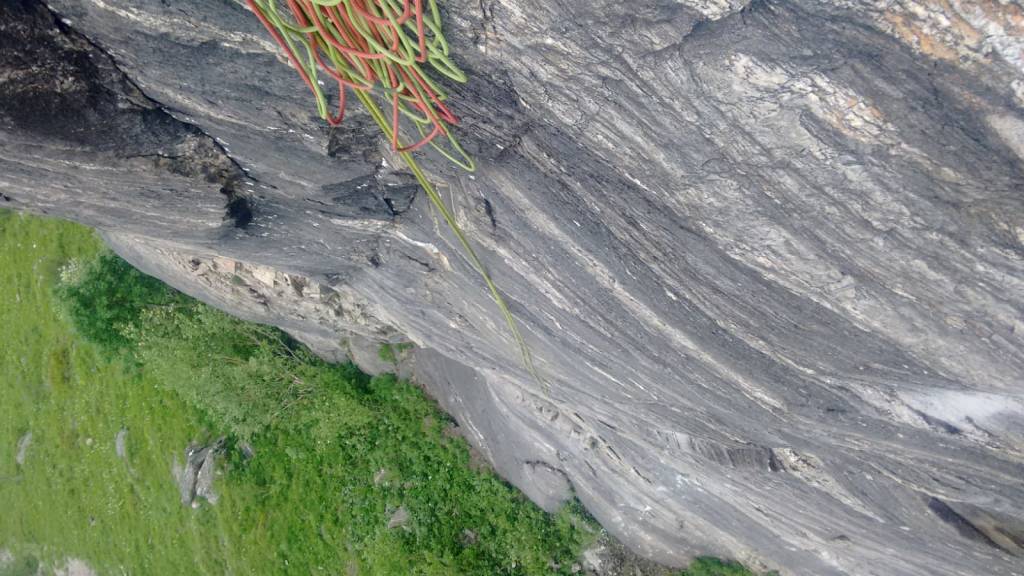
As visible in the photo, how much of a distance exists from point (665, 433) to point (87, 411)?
12.2 m

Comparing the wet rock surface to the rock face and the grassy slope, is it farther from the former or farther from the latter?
the rock face

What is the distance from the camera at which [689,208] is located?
3.56m

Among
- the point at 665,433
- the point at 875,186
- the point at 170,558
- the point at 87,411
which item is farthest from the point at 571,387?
the point at 87,411

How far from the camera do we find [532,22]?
9.66ft

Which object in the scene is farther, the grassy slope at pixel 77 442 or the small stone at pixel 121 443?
the small stone at pixel 121 443

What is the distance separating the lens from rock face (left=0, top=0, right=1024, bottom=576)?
2.70 meters

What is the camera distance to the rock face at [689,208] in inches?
106

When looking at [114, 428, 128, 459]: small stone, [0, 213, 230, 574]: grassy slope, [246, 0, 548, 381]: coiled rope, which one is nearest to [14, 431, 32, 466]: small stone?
[0, 213, 230, 574]: grassy slope

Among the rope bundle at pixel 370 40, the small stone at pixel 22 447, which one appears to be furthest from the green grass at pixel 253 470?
the rope bundle at pixel 370 40

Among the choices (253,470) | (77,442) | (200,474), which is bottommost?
(77,442)

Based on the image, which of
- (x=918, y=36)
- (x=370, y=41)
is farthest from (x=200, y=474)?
(x=918, y=36)

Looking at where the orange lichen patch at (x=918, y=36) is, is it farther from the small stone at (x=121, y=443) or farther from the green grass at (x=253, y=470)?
the small stone at (x=121, y=443)

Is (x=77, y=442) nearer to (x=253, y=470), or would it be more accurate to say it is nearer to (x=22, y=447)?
(x=22, y=447)

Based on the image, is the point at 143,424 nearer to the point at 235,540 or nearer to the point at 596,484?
the point at 235,540
